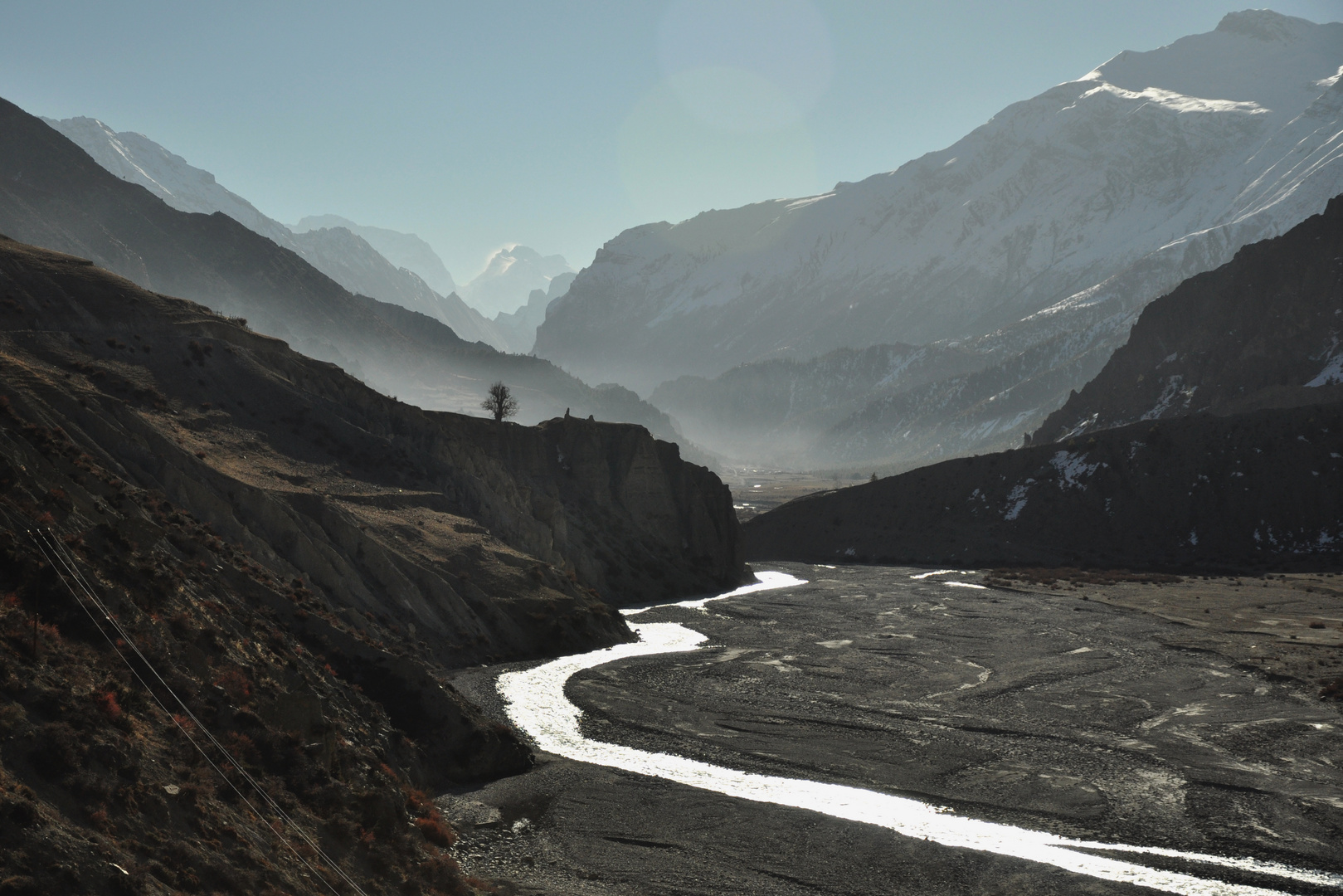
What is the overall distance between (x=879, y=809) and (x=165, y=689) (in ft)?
82.7

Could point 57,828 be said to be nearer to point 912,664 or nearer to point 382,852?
point 382,852

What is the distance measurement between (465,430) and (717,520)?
38.4 m

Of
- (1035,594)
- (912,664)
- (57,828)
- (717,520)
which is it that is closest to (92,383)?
(57,828)

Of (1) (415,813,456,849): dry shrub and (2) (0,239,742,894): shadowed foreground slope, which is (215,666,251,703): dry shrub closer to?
(2) (0,239,742,894): shadowed foreground slope

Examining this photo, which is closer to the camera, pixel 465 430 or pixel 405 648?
pixel 405 648

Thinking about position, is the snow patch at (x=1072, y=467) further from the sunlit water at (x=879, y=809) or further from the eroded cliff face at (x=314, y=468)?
the sunlit water at (x=879, y=809)

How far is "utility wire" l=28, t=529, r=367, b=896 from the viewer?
2470 centimetres

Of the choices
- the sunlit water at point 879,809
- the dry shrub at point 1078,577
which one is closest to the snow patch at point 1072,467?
the dry shrub at point 1078,577

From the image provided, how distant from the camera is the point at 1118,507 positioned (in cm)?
14738

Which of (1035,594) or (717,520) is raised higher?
(717,520)

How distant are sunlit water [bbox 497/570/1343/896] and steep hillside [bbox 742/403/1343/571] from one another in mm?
88050

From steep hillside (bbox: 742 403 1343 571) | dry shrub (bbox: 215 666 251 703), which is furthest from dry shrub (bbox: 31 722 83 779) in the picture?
steep hillside (bbox: 742 403 1343 571)

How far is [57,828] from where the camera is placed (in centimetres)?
1806

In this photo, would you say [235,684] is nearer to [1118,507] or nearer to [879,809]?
[879,809]
